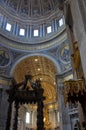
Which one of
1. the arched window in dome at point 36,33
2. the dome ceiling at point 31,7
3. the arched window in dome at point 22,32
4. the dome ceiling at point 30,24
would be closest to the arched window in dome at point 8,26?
the dome ceiling at point 30,24

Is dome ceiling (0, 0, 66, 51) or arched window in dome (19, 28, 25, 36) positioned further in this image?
arched window in dome (19, 28, 25, 36)

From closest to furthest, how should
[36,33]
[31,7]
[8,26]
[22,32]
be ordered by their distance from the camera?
1. [8,26]
2. [22,32]
3. [36,33]
4. [31,7]

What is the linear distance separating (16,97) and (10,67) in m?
6.68

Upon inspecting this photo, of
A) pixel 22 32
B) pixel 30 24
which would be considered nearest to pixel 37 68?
pixel 22 32

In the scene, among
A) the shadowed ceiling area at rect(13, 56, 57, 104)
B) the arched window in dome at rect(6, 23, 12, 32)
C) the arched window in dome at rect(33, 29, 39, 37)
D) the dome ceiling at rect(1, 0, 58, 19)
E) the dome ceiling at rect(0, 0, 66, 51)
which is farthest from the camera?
the dome ceiling at rect(1, 0, 58, 19)

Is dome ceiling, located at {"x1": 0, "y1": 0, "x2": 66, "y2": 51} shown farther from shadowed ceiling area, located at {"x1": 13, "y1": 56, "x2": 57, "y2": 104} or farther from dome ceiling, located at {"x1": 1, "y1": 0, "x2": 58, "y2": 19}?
shadowed ceiling area, located at {"x1": 13, "y1": 56, "x2": 57, "y2": 104}

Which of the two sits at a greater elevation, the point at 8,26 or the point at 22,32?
the point at 8,26

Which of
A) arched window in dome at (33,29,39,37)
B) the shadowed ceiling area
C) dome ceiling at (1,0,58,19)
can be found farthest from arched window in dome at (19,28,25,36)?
the shadowed ceiling area

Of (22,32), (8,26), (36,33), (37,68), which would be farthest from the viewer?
(37,68)

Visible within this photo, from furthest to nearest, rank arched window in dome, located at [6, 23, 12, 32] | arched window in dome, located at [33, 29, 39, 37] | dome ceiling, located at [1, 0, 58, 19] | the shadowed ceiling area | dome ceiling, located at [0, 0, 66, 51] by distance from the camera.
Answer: dome ceiling, located at [1, 0, 58, 19] → arched window in dome, located at [33, 29, 39, 37] → arched window in dome, located at [6, 23, 12, 32] → dome ceiling, located at [0, 0, 66, 51] → the shadowed ceiling area

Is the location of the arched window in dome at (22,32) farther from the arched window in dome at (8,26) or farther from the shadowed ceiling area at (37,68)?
the shadowed ceiling area at (37,68)

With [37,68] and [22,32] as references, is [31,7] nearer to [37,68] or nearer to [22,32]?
[22,32]

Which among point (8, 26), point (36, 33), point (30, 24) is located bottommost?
point (36, 33)

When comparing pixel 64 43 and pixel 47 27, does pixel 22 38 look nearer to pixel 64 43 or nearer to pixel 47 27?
pixel 47 27
